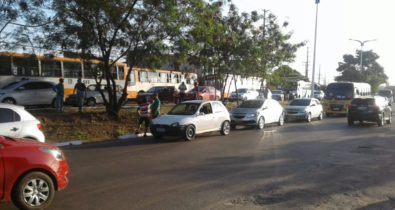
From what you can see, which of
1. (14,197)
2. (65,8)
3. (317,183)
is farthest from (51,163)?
(65,8)

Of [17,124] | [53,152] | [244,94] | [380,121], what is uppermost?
[244,94]

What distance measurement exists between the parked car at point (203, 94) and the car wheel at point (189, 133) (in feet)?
54.4

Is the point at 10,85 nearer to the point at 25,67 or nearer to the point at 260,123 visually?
the point at 25,67

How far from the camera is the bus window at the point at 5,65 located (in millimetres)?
23900

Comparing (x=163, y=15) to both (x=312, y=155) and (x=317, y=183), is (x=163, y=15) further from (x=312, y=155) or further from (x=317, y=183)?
(x=317, y=183)

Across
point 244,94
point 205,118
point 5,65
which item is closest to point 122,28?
point 205,118

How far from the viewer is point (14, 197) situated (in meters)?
6.84

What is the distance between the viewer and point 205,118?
60.4ft

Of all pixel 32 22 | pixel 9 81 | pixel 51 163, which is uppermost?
pixel 32 22

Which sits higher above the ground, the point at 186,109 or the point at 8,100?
the point at 8,100

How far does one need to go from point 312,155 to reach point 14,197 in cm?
878

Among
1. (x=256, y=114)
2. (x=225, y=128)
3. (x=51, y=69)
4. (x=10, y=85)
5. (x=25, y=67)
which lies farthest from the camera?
(x=51, y=69)

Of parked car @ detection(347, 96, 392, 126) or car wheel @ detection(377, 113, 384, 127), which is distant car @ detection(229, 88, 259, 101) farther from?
car wheel @ detection(377, 113, 384, 127)

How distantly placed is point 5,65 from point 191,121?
13.1 meters
